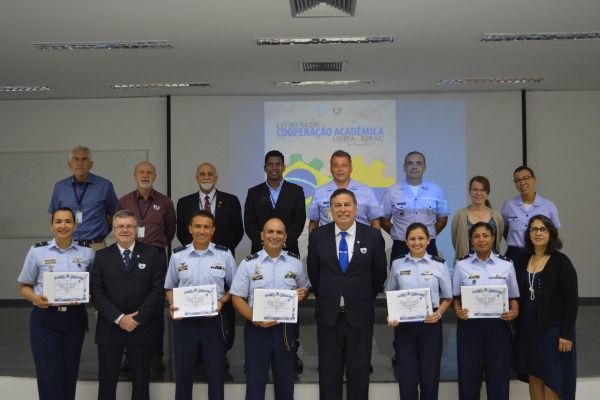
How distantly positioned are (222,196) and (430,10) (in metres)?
2.26

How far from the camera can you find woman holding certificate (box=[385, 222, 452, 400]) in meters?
3.86

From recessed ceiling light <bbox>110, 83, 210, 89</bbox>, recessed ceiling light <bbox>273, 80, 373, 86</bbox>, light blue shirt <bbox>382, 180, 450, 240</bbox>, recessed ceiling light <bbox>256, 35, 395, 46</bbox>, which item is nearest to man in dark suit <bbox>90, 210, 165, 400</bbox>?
light blue shirt <bbox>382, 180, 450, 240</bbox>

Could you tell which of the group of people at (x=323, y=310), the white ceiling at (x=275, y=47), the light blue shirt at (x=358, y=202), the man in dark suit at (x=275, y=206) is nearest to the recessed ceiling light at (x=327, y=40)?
the white ceiling at (x=275, y=47)

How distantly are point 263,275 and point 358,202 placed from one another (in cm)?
110

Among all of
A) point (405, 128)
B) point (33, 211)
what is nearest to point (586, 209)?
point (405, 128)

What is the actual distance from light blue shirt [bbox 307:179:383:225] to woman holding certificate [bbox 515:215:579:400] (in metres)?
1.20

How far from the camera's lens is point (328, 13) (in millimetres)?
4684

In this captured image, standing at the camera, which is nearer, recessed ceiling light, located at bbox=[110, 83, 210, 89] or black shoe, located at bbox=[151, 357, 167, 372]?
black shoe, located at bbox=[151, 357, 167, 372]

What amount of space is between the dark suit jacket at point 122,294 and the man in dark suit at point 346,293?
112cm

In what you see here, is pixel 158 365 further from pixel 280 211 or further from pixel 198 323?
pixel 280 211

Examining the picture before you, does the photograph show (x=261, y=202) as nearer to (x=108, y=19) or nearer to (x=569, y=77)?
(x=108, y=19)

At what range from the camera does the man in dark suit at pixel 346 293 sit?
381cm

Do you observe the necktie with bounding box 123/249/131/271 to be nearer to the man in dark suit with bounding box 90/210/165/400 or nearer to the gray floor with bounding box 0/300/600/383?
Result: the man in dark suit with bounding box 90/210/165/400

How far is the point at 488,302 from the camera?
382 cm
